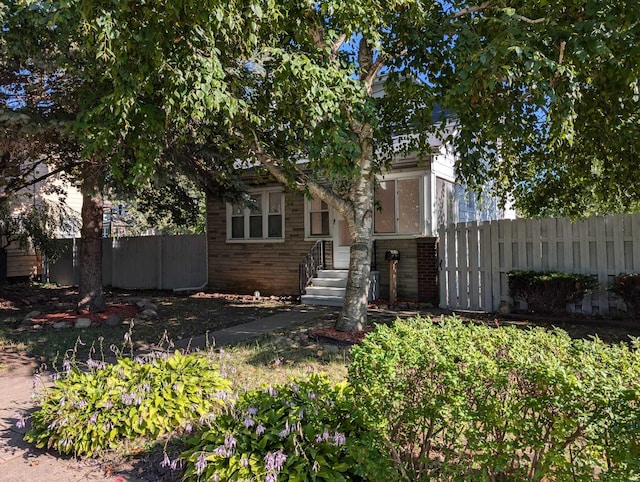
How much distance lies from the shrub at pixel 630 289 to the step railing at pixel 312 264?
22.8ft

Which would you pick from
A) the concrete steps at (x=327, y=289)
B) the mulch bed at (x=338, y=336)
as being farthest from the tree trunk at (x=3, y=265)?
the mulch bed at (x=338, y=336)

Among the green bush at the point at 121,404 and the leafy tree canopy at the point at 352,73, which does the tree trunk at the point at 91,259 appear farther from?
the green bush at the point at 121,404

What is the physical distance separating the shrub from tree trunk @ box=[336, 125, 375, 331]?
4.26m

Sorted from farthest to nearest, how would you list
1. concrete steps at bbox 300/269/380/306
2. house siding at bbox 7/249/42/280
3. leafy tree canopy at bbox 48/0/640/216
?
house siding at bbox 7/249/42/280 < concrete steps at bbox 300/269/380/306 < leafy tree canopy at bbox 48/0/640/216

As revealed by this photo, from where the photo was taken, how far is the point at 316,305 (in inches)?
438

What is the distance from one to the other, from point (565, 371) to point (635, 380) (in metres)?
0.30

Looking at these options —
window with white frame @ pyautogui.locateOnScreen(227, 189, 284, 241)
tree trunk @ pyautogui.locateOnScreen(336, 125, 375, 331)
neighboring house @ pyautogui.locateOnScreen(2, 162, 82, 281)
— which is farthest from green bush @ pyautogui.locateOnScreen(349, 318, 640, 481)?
neighboring house @ pyautogui.locateOnScreen(2, 162, 82, 281)

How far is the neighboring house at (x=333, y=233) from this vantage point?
1084 cm

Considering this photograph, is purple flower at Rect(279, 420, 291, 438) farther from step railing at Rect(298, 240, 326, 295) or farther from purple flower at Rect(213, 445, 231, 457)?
step railing at Rect(298, 240, 326, 295)

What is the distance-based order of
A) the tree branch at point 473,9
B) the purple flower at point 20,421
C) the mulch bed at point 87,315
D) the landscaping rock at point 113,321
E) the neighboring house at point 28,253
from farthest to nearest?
1. the neighboring house at point 28,253
2. the mulch bed at point 87,315
3. the landscaping rock at point 113,321
4. the tree branch at point 473,9
5. the purple flower at point 20,421

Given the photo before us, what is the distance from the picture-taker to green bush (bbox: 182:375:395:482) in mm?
2447

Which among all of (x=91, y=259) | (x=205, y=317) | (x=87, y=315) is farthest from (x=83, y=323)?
(x=205, y=317)

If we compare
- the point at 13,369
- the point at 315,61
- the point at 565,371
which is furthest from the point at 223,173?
the point at 565,371

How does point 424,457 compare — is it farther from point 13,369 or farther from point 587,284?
point 587,284
